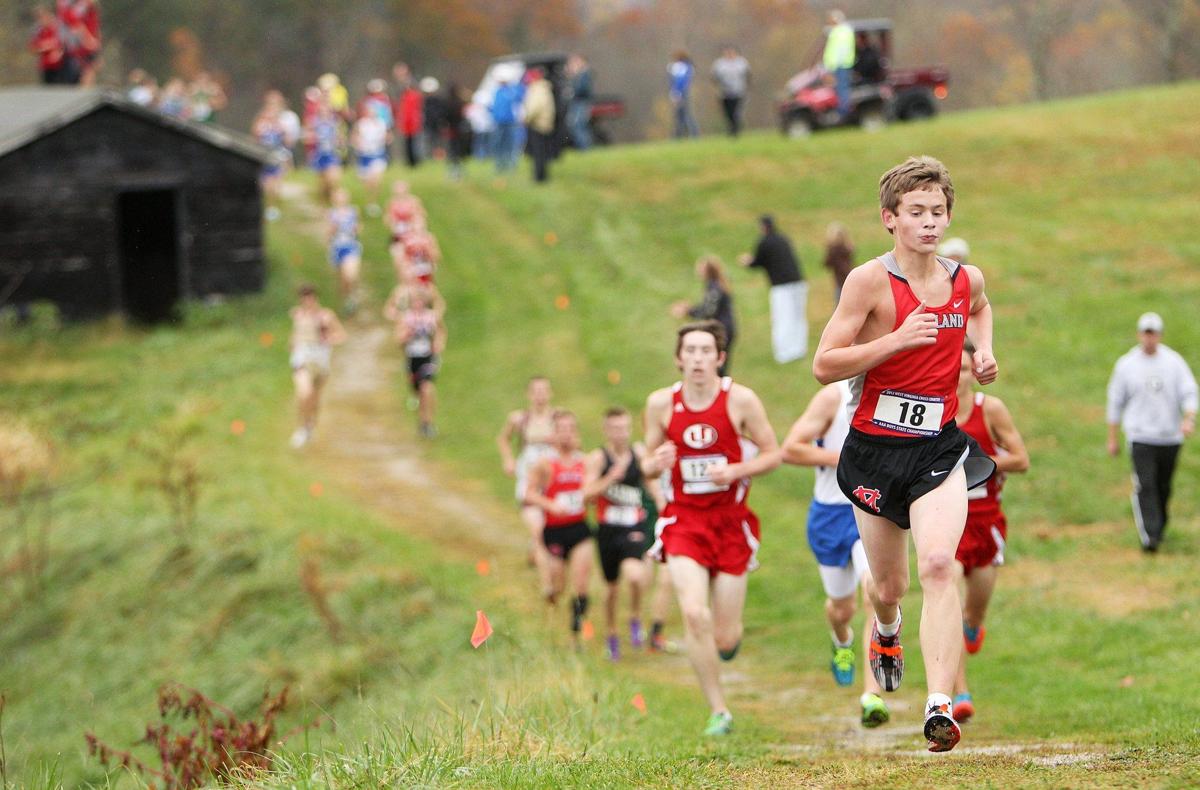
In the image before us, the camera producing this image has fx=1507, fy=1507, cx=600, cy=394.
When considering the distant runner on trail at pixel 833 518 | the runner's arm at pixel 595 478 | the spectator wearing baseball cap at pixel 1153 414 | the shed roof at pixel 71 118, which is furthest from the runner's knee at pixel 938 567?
the shed roof at pixel 71 118

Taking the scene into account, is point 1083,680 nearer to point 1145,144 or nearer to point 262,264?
point 262,264

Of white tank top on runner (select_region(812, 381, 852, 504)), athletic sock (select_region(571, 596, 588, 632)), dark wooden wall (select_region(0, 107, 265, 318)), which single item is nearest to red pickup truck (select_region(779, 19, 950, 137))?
dark wooden wall (select_region(0, 107, 265, 318))

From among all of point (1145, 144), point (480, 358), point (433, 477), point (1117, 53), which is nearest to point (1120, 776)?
point (433, 477)

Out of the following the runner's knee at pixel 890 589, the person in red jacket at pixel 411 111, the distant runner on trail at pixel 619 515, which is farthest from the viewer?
the person in red jacket at pixel 411 111

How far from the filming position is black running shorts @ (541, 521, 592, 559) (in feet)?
40.9

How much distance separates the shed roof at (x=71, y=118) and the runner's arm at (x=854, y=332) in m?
21.8

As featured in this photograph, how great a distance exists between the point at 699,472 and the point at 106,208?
20333mm

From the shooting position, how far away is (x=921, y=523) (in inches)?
241

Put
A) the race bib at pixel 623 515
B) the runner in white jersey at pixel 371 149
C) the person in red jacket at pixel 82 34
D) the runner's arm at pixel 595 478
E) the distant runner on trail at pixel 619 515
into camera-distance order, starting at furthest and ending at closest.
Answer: the runner in white jersey at pixel 371 149
the person in red jacket at pixel 82 34
the race bib at pixel 623 515
the distant runner on trail at pixel 619 515
the runner's arm at pixel 595 478

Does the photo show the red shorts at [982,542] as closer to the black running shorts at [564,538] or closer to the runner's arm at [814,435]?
the runner's arm at [814,435]

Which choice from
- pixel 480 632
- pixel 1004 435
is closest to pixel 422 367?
pixel 1004 435

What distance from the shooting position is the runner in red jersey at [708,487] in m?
8.37

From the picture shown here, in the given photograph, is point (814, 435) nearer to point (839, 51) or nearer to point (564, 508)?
point (564, 508)

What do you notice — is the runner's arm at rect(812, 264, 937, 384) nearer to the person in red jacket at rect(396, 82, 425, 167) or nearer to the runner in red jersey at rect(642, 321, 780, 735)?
the runner in red jersey at rect(642, 321, 780, 735)
